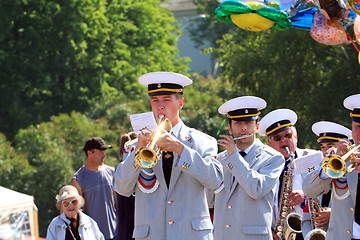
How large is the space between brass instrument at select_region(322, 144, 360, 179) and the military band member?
1.41 meters

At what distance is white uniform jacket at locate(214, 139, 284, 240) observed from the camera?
6504 mm

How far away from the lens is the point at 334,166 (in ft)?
19.9

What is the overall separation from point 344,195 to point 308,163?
85 cm

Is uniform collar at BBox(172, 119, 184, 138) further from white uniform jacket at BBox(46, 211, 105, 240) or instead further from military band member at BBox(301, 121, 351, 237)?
white uniform jacket at BBox(46, 211, 105, 240)

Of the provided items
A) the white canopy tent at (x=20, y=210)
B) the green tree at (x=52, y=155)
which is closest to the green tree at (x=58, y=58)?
the green tree at (x=52, y=155)

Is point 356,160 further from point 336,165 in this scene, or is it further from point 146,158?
point 146,158

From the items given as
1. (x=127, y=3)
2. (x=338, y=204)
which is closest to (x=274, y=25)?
(x=338, y=204)

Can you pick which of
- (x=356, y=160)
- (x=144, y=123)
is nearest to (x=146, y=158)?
(x=144, y=123)

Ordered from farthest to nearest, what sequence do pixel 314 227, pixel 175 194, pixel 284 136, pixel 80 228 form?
pixel 80 228
pixel 284 136
pixel 314 227
pixel 175 194

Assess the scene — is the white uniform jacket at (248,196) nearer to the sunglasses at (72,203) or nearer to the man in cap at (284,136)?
the man in cap at (284,136)

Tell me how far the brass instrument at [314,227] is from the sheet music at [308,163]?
454 millimetres

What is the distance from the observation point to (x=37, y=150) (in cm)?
1886

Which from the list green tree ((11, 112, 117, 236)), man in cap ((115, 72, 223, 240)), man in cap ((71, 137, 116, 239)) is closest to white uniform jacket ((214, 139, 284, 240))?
man in cap ((115, 72, 223, 240))

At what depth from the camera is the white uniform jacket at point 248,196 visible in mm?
6504
